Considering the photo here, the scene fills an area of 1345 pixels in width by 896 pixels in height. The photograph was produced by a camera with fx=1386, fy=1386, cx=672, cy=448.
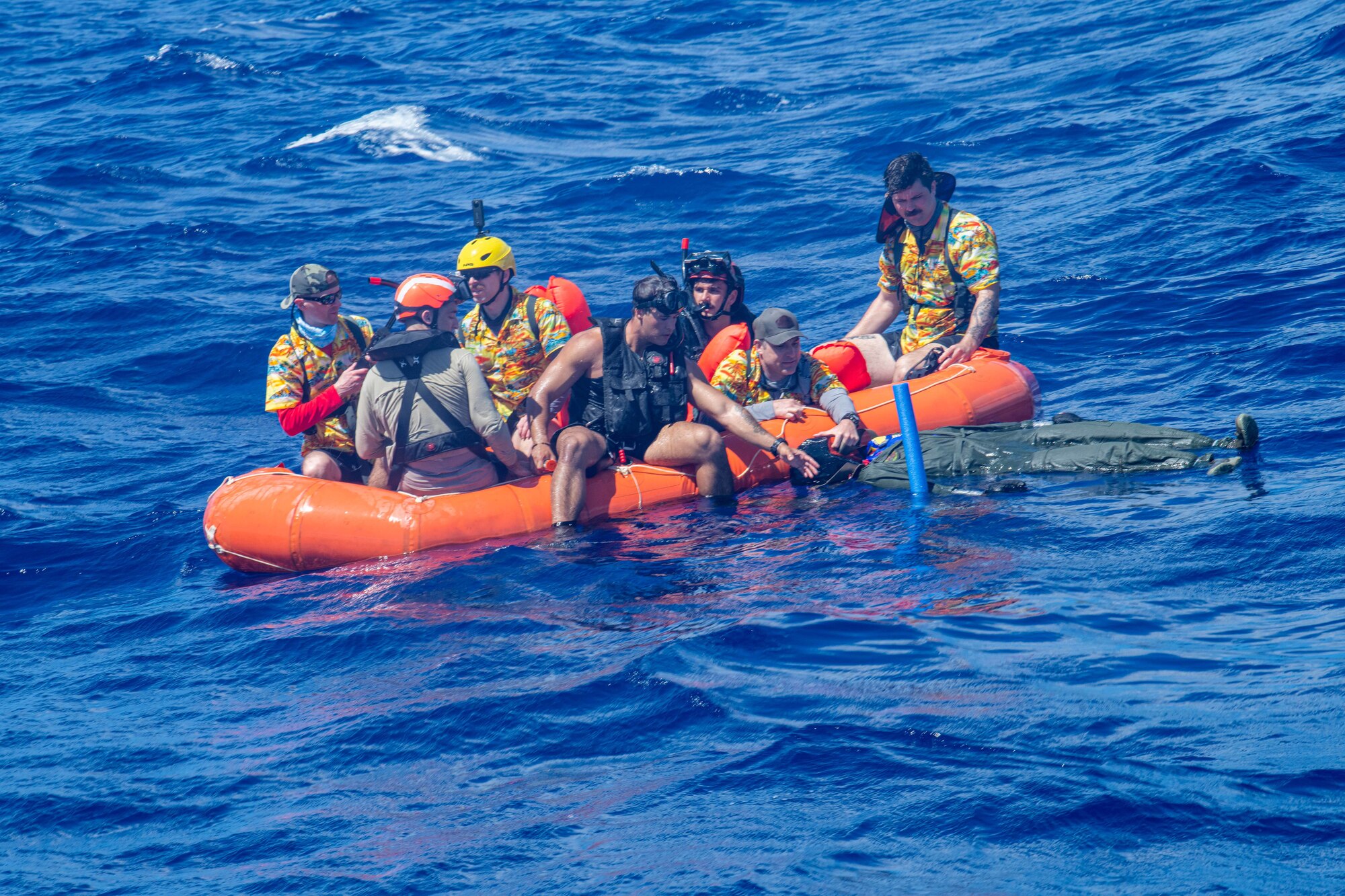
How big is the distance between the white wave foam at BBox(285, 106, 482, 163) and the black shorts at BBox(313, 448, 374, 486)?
1116 cm

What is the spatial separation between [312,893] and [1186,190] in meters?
11.5

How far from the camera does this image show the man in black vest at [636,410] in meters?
8.18

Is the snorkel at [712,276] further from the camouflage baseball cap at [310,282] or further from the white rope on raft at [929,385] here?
the camouflage baseball cap at [310,282]

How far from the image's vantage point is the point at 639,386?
8.31 metres

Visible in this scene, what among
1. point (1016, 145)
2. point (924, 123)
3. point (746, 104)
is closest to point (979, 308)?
point (1016, 145)

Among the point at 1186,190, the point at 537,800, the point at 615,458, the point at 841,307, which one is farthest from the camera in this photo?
the point at 1186,190

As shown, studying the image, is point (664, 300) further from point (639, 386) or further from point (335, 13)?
point (335, 13)

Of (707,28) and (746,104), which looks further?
(707,28)

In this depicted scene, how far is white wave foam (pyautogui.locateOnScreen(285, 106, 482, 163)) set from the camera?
1942 centimetres

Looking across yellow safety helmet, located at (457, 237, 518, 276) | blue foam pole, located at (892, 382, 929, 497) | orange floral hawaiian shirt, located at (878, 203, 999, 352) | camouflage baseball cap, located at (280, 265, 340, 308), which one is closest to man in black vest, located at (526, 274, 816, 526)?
blue foam pole, located at (892, 382, 929, 497)

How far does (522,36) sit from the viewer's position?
26125 mm

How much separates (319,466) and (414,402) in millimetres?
992

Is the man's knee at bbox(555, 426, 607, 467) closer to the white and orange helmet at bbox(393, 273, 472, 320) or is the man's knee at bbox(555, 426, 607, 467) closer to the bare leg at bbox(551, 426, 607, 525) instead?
the bare leg at bbox(551, 426, 607, 525)

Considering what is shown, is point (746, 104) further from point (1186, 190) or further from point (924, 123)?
point (1186, 190)
